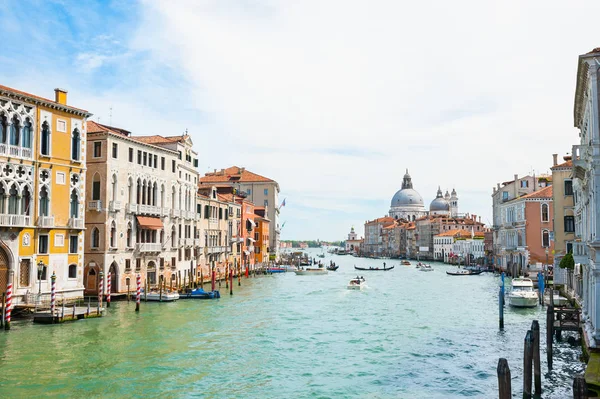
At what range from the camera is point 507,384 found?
8.96 m

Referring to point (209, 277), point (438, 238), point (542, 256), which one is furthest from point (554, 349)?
point (438, 238)

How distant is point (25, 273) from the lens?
70.8 ft

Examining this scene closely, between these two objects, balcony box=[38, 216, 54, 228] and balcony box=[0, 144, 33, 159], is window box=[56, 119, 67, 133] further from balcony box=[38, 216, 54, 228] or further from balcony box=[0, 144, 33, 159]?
balcony box=[38, 216, 54, 228]

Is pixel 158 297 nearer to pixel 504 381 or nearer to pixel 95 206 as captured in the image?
pixel 95 206

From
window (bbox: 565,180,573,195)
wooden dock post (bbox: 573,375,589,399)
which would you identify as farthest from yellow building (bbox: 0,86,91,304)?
window (bbox: 565,180,573,195)

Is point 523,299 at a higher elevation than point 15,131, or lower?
lower

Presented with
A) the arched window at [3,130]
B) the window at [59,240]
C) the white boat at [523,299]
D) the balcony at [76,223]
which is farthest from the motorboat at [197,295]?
the white boat at [523,299]

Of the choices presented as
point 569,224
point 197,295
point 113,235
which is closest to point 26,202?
point 113,235

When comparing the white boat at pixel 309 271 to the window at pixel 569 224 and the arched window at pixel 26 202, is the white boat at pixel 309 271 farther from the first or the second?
the arched window at pixel 26 202

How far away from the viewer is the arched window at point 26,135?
21.6 meters

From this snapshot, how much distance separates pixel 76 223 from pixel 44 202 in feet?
5.88

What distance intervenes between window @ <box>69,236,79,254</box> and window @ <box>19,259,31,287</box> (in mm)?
2294

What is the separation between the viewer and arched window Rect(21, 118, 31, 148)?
21.6m

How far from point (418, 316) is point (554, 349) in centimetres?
858
